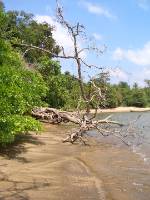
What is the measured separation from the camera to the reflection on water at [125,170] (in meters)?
11.5

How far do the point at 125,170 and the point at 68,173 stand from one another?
2366 millimetres

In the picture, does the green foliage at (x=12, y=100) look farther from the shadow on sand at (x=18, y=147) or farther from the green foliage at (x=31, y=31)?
the green foliage at (x=31, y=31)

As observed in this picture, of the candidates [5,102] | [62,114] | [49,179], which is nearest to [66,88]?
[62,114]

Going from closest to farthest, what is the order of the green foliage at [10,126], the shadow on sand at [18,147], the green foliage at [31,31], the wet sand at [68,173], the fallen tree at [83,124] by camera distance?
the wet sand at [68,173] < the green foliage at [10,126] < the shadow on sand at [18,147] < the fallen tree at [83,124] < the green foliage at [31,31]

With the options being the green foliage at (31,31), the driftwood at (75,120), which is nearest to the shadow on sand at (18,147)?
the driftwood at (75,120)

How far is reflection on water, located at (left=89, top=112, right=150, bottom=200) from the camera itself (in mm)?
11505

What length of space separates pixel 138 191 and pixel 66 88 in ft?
85.0

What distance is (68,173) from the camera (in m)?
13.4

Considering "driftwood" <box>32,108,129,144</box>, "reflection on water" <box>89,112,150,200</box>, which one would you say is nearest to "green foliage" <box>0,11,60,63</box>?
"driftwood" <box>32,108,129,144</box>

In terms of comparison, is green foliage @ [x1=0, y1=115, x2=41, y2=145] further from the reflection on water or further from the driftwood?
the driftwood

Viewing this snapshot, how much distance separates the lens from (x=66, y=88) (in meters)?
37.2

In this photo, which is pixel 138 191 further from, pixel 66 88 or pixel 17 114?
pixel 66 88

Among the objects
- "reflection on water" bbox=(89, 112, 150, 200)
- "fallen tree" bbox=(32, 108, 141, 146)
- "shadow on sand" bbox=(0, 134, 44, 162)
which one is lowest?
"reflection on water" bbox=(89, 112, 150, 200)

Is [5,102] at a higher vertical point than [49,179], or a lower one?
higher
